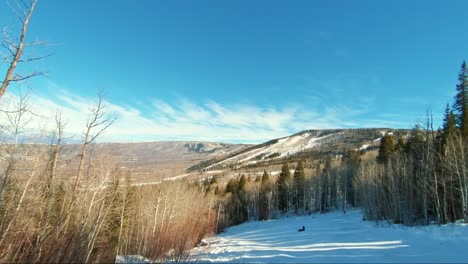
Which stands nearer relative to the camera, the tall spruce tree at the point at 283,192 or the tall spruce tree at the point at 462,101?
Result: the tall spruce tree at the point at 462,101

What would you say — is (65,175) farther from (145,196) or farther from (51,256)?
(145,196)

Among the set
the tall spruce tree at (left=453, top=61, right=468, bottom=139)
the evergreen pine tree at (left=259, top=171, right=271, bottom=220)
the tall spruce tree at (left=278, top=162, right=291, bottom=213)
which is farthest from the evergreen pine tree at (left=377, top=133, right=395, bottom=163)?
the evergreen pine tree at (left=259, top=171, right=271, bottom=220)

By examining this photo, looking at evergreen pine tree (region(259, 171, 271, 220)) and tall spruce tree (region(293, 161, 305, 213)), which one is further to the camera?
tall spruce tree (region(293, 161, 305, 213))

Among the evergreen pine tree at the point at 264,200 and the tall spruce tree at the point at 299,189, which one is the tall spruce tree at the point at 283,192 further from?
the evergreen pine tree at the point at 264,200

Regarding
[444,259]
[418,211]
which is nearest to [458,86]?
[418,211]

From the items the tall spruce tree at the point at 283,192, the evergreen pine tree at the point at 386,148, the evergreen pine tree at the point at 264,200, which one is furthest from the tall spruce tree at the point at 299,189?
the evergreen pine tree at the point at 386,148

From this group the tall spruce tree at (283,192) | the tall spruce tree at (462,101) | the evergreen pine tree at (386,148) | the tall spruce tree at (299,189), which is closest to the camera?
the tall spruce tree at (462,101)

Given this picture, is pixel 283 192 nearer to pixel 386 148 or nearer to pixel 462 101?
pixel 386 148

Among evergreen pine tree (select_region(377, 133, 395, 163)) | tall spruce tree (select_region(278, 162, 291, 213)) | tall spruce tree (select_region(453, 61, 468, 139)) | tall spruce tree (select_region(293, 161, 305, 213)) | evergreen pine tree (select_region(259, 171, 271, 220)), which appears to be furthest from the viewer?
tall spruce tree (select_region(278, 162, 291, 213))

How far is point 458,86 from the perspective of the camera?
39.1m

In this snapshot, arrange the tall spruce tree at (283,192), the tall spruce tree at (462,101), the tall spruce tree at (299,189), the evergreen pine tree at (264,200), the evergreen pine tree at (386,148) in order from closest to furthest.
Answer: the tall spruce tree at (462,101) < the evergreen pine tree at (386,148) < the evergreen pine tree at (264,200) < the tall spruce tree at (299,189) < the tall spruce tree at (283,192)

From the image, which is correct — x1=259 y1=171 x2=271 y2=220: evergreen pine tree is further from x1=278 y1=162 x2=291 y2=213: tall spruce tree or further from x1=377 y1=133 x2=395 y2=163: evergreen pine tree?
→ x1=377 y1=133 x2=395 y2=163: evergreen pine tree

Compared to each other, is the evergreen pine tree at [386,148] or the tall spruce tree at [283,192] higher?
the evergreen pine tree at [386,148]

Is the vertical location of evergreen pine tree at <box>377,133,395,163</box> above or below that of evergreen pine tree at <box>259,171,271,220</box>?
above
